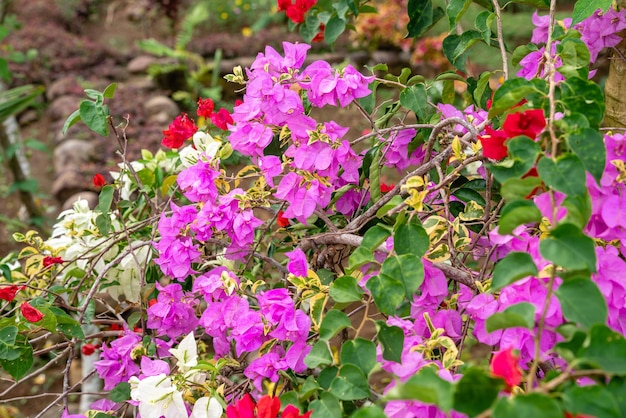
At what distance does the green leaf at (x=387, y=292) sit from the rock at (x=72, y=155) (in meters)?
3.27

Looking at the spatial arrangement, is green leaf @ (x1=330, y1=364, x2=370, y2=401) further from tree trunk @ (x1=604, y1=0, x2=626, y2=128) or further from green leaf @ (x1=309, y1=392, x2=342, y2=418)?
tree trunk @ (x1=604, y1=0, x2=626, y2=128)

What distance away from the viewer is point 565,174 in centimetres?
62

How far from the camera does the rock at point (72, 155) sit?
12.3 ft

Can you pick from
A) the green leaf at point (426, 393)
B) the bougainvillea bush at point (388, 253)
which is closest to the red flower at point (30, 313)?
the bougainvillea bush at point (388, 253)

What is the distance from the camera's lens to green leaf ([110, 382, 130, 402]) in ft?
3.47

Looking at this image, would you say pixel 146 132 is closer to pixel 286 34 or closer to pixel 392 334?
pixel 286 34

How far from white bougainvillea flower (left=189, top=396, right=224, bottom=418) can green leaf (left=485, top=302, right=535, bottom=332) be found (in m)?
0.44

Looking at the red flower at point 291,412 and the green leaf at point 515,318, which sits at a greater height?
the green leaf at point 515,318

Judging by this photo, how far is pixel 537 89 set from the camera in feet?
2.36

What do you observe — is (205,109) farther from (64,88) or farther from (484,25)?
(64,88)

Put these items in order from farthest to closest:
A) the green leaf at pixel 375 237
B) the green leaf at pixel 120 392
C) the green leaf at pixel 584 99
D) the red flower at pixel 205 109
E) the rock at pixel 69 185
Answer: the rock at pixel 69 185, the red flower at pixel 205 109, the green leaf at pixel 120 392, the green leaf at pixel 375 237, the green leaf at pixel 584 99

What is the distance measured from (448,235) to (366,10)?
30.6 inches

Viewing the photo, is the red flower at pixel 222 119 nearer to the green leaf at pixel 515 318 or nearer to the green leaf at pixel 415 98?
the green leaf at pixel 415 98

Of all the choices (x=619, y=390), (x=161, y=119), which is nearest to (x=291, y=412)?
(x=619, y=390)
